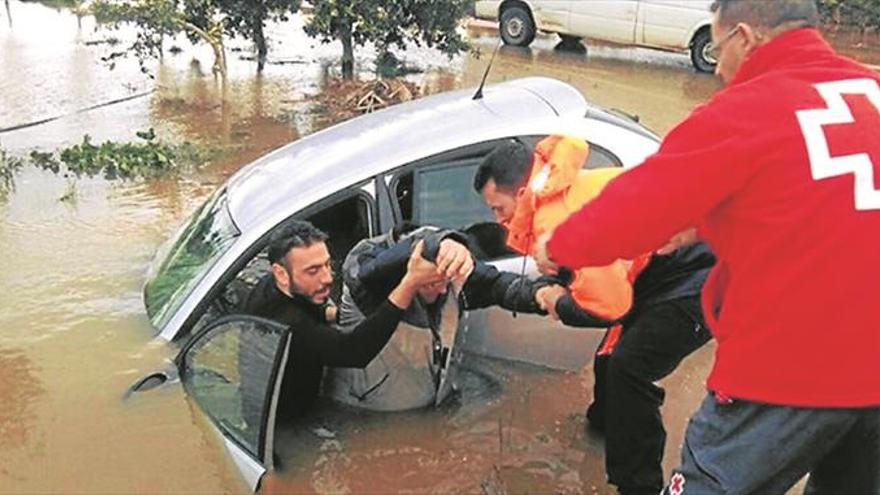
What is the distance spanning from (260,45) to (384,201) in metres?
8.77

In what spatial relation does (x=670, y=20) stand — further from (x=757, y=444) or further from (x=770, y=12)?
(x=757, y=444)

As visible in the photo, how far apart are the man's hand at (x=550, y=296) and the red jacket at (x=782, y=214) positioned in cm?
95

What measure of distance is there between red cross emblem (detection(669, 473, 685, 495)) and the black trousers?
80 cm

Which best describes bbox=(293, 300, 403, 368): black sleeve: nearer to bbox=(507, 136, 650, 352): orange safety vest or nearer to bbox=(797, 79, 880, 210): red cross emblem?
bbox=(507, 136, 650, 352): orange safety vest

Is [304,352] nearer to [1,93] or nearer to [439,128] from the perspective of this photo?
[439,128]

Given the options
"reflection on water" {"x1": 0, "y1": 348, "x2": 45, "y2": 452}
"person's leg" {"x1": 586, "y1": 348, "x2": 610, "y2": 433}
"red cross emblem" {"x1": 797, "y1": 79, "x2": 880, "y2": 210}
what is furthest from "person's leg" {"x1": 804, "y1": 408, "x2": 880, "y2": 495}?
"reflection on water" {"x1": 0, "y1": 348, "x2": 45, "y2": 452}

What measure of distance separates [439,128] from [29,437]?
7.56 feet

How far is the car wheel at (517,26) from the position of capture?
48.7 ft

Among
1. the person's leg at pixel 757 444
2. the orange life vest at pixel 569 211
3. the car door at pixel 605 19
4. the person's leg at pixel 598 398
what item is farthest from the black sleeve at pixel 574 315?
the car door at pixel 605 19

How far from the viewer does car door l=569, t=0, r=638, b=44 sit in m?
13.7

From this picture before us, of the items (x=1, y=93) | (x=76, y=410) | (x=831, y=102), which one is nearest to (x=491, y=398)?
(x=76, y=410)

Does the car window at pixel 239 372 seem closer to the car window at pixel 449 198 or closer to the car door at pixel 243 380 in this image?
the car door at pixel 243 380

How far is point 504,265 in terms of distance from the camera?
4180mm

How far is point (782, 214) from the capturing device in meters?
2.07
